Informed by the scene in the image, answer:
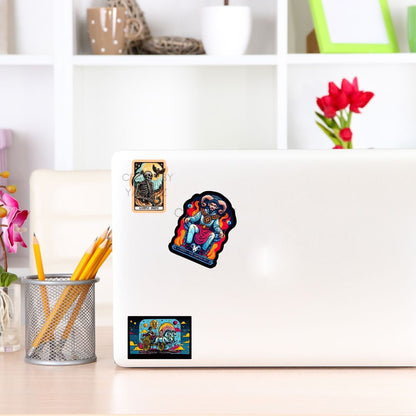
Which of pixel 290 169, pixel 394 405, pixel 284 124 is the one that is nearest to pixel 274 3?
pixel 284 124

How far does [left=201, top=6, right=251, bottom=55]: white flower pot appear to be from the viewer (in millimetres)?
2344

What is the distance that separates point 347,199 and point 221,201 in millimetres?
158

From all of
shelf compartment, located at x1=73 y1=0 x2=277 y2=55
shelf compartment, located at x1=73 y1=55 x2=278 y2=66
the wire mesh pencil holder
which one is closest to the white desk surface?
the wire mesh pencil holder

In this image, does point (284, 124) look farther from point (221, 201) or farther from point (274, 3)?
point (221, 201)

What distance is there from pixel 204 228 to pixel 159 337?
15 centimetres

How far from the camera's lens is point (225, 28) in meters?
2.34

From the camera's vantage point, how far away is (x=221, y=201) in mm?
939

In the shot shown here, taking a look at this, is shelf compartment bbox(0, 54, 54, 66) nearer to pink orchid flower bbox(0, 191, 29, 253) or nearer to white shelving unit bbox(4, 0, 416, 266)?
white shelving unit bbox(4, 0, 416, 266)

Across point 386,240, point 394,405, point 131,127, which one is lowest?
point 394,405

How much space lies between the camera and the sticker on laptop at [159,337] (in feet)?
3.06

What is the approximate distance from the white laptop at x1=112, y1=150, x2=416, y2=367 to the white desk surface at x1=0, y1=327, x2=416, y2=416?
3 centimetres

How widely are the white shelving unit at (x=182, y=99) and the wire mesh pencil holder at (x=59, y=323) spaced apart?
1.62 metres

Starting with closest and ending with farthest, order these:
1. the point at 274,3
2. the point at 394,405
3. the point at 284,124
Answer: the point at 394,405 → the point at 284,124 → the point at 274,3

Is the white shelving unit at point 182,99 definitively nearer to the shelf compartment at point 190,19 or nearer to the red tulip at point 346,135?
the shelf compartment at point 190,19
